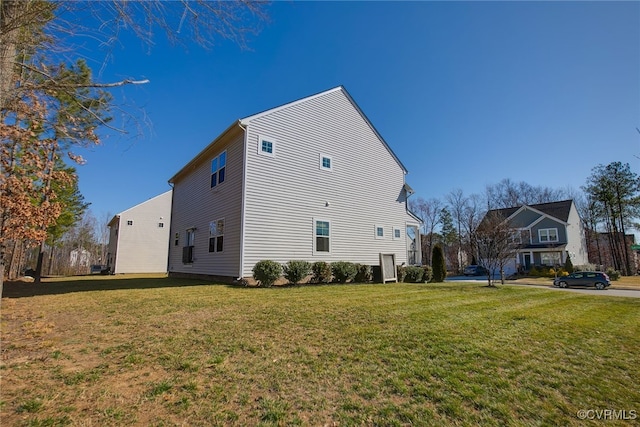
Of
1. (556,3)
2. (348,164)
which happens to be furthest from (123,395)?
(348,164)

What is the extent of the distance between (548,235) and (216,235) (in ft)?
118

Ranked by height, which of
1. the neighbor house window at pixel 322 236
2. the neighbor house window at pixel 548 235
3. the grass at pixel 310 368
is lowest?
the grass at pixel 310 368

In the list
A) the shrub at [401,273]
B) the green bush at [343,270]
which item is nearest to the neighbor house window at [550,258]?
the shrub at [401,273]

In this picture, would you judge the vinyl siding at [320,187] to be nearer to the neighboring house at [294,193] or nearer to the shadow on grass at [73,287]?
the neighboring house at [294,193]

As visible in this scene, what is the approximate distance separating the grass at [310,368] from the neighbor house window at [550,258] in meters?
31.3

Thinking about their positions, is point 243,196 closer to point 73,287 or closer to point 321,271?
point 321,271

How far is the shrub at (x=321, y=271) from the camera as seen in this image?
1256 centimetres

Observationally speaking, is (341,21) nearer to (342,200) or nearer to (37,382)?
(342,200)

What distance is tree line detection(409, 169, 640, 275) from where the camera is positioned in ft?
112

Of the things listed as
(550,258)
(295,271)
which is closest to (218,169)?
(295,271)

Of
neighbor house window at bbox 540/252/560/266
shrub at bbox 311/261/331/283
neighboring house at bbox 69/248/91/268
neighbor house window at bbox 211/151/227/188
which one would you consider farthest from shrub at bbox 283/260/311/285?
neighboring house at bbox 69/248/91/268

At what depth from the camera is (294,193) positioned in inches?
512

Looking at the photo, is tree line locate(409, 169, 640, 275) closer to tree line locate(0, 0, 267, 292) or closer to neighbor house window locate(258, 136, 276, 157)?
neighbor house window locate(258, 136, 276, 157)

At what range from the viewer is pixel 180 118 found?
978 centimetres
